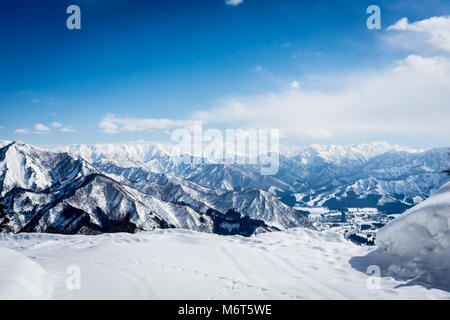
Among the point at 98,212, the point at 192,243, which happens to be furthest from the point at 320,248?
the point at 98,212

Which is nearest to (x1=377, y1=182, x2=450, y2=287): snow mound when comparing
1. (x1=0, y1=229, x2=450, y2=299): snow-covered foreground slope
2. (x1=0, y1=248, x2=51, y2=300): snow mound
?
(x1=0, y1=229, x2=450, y2=299): snow-covered foreground slope

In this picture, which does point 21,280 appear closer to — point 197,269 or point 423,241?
point 197,269

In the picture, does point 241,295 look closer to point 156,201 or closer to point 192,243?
point 192,243

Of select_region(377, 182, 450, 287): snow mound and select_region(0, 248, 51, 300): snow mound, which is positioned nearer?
select_region(0, 248, 51, 300): snow mound

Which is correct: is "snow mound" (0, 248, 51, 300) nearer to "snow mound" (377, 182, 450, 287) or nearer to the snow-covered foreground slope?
the snow-covered foreground slope

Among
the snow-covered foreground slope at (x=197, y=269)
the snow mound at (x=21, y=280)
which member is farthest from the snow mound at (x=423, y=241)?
the snow mound at (x=21, y=280)

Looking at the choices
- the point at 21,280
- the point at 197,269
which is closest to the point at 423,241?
the point at 197,269
